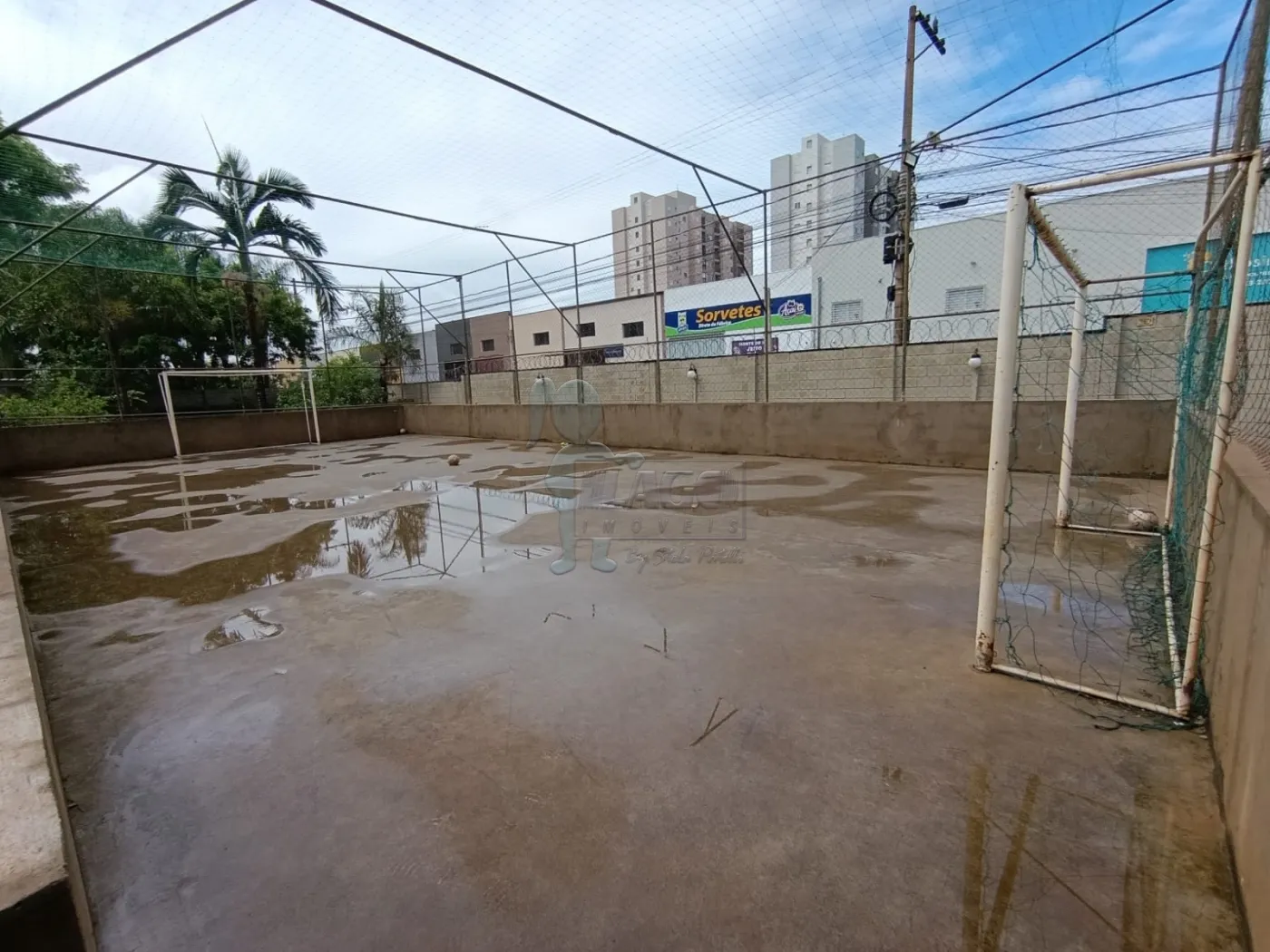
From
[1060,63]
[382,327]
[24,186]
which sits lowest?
[382,327]

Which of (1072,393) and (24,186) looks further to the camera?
(24,186)

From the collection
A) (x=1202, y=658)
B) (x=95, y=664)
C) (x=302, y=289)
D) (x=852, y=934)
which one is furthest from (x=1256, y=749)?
(x=302, y=289)

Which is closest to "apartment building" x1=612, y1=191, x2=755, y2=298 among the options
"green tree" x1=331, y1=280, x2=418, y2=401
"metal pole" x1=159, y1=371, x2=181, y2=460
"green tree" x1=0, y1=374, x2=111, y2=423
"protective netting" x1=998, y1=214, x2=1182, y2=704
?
"protective netting" x1=998, y1=214, x2=1182, y2=704

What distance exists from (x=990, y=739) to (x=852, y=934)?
35.9 inches

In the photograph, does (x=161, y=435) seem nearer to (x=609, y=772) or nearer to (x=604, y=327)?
(x=609, y=772)

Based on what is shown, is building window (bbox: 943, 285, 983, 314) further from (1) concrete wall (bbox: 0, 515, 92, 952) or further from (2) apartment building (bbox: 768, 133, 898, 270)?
(1) concrete wall (bbox: 0, 515, 92, 952)

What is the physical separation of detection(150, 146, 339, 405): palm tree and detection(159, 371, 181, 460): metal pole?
1755 mm

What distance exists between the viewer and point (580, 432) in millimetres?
10945

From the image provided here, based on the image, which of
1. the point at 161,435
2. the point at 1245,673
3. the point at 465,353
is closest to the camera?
the point at 1245,673

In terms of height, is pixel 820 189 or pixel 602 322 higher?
pixel 820 189

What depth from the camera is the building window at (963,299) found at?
468 inches

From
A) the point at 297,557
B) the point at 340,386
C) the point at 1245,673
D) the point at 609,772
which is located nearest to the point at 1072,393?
the point at 1245,673

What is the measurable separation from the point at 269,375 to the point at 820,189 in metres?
12.1

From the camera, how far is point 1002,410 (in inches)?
84.4
